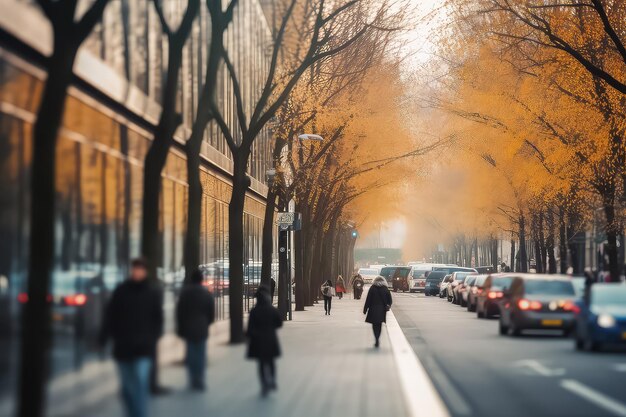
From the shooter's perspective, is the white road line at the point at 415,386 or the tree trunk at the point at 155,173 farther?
the tree trunk at the point at 155,173

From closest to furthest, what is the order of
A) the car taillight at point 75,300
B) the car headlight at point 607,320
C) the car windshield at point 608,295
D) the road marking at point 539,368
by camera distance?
the car taillight at point 75,300
the road marking at point 539,368
the car headlight at point 607,320
the car windshield at point 608,295

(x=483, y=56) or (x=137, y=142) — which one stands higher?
(x=483, y=56)

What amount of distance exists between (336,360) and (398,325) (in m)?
15.9

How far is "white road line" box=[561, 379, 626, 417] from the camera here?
1532 centimetres

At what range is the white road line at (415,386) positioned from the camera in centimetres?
1500

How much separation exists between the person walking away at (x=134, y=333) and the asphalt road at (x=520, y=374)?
4260 millimetres

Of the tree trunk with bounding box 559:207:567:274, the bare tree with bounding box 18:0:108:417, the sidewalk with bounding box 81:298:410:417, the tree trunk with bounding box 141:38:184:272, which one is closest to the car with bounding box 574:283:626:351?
the sidewalk with bounding box 81:298:410:417

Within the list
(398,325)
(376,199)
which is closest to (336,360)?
(398,325)

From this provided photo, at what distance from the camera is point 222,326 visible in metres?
37.4

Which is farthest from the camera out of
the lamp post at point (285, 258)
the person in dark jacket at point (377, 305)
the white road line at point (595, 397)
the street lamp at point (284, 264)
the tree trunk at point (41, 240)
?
the street lamp at point (284, 264)

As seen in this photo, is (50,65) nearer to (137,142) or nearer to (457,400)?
(457,400)

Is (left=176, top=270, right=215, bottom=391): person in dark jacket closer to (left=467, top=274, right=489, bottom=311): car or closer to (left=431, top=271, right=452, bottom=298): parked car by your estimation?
(left=467, top=274, right=489, bottom=311): car

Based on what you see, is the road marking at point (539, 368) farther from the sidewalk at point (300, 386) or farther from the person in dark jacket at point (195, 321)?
the person in dark jacket at point (195, 321)

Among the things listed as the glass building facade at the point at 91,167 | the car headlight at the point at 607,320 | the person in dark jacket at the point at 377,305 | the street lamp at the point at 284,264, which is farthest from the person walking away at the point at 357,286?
the car headlight at the point at 607,320
